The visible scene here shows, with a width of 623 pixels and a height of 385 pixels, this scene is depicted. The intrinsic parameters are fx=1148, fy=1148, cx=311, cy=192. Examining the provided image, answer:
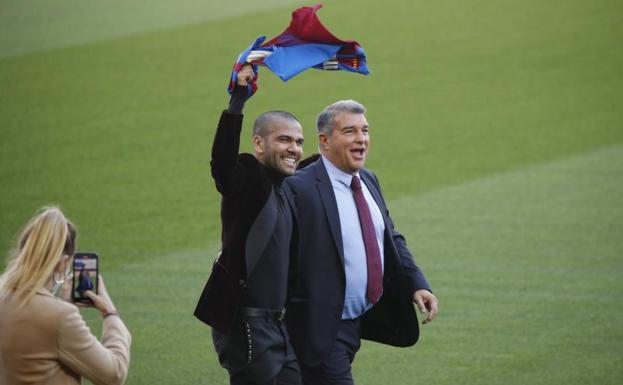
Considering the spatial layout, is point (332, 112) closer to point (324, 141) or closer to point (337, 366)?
point (324, 141)

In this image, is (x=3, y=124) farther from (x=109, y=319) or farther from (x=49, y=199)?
(x=109, y=319)

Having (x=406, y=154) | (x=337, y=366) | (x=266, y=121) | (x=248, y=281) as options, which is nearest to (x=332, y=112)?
(x=266, y=121)

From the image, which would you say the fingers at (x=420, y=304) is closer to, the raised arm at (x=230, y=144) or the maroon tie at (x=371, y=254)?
the maroon tie at (x=371, y=254)

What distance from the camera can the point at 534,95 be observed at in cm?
1709

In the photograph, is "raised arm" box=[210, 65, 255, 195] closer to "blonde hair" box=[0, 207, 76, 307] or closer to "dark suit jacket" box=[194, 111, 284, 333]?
"dark suit jacket" box=[194, 111, 284, 333]

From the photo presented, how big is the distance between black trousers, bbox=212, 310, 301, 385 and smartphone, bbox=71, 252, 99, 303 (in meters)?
1.02

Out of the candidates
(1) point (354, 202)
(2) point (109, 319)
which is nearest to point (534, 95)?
(1) point (354, 202)

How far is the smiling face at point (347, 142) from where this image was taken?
579 centimetres

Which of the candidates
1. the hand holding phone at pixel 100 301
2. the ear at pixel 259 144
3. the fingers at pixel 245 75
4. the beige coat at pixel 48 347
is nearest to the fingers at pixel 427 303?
the ear at pixel 259 144

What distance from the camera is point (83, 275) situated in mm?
4258

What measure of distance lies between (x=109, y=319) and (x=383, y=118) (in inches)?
473

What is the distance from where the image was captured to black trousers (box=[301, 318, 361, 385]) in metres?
5.58

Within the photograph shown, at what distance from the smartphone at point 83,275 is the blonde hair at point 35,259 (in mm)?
127

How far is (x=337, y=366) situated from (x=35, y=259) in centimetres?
200
